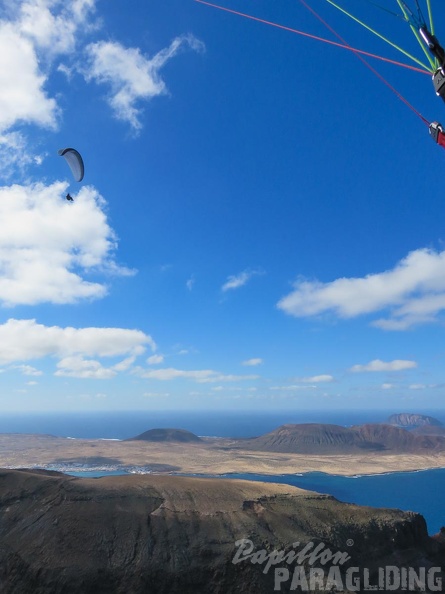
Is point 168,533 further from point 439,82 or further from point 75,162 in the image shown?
point 439,82

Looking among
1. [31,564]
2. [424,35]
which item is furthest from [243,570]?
[424,35]

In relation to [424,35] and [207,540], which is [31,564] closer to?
[207,540]

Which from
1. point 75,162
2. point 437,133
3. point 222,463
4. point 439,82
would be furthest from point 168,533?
point 222,463

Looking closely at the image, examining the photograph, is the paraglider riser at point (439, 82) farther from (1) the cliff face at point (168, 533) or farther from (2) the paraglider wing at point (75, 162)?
(1) the cliff face at point (168, 533)

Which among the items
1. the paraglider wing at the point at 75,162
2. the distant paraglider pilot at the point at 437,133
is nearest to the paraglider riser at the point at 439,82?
the distant paraglider pilot at the point at 437,133

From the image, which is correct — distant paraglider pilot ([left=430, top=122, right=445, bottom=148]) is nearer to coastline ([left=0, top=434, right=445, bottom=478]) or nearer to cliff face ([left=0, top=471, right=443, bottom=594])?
cliff face ([left=0, top=471, right=443, bottom=594])
